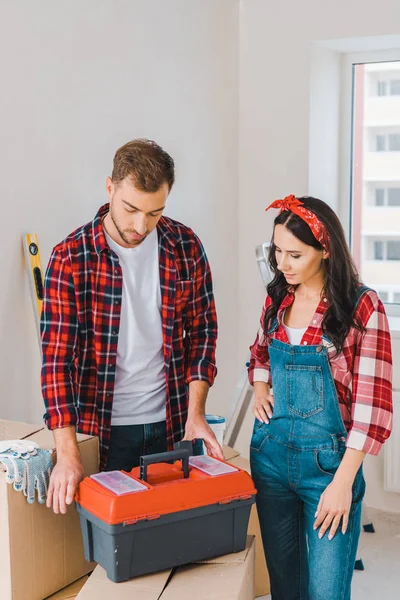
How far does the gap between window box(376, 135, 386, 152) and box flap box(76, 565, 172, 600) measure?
261cm

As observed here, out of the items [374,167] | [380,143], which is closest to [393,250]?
[374,167]

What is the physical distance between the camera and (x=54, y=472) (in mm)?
1437

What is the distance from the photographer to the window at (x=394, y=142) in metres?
3.45

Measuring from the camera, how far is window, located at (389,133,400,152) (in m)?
3.45

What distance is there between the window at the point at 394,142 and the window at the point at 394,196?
18 centimetres

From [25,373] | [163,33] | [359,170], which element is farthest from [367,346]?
[359,170]

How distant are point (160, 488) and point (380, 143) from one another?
8.48ft

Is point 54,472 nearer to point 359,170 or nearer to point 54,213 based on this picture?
point 54,213

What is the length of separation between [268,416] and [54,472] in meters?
0.49

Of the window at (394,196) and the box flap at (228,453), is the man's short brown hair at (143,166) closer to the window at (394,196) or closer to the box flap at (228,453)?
the box flap at (228,453)

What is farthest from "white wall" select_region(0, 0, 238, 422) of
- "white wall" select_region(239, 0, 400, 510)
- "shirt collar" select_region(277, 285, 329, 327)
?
"shirt collar" select_region(277, 285, 329, 327)

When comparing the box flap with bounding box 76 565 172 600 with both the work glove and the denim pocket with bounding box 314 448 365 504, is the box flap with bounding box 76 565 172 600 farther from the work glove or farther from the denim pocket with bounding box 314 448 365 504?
the denim pocket with bounding box 314 448 365 504

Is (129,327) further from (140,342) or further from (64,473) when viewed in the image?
(64,473)

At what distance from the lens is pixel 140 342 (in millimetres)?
1657
